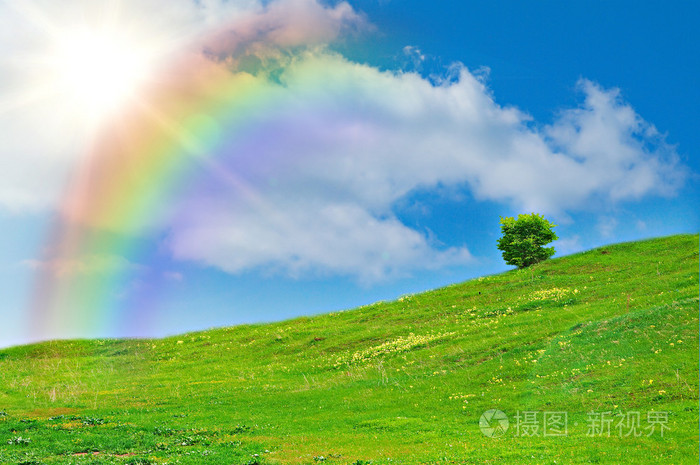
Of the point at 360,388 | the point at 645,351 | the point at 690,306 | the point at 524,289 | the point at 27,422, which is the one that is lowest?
the point at 27,422

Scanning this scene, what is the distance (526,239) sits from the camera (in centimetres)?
8938

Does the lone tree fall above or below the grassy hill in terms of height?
above

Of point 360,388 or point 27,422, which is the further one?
point 360,388

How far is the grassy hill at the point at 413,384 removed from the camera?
22.6 meters

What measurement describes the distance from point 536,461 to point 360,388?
20848mm

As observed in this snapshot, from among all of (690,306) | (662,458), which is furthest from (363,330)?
(662,458)

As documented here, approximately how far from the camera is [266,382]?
4566 centimetres

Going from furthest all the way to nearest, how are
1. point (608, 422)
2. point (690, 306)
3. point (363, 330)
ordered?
point (363, 330)
point (690, 306)
point (608, 422)

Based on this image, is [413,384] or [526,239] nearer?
[413,384]

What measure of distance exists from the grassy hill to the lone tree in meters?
18.6

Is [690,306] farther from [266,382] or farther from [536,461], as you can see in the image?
[266,382]

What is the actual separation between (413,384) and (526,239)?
191ft

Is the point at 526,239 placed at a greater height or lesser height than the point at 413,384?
greater

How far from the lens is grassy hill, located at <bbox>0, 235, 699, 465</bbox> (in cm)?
2258
